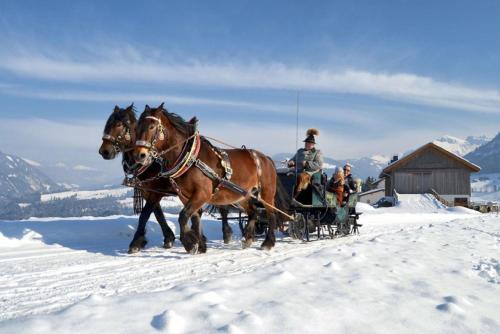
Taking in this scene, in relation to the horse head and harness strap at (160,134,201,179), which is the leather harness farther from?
the horse head

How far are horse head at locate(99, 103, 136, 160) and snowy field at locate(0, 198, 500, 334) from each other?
5.45 feet

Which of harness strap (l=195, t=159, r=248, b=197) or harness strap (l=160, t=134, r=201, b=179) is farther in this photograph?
harness strap (l=195, t=159, r=248, b=197)

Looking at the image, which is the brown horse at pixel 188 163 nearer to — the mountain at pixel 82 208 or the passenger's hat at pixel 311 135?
the mountain at pixel 82 208

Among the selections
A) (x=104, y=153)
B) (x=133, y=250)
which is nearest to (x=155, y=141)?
(x=104, y=153)

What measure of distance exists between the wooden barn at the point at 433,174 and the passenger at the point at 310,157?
31609mm

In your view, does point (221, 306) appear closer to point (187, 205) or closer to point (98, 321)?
point (98, 321)

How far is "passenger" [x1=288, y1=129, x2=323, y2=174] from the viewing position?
33.0 feet

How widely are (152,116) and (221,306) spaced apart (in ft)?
14.6

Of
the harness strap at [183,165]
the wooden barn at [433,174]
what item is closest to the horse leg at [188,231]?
the harness strap at [183,165]

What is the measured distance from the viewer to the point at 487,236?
342 inches

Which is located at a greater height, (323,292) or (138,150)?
(138,150)

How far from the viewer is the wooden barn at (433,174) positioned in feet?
130

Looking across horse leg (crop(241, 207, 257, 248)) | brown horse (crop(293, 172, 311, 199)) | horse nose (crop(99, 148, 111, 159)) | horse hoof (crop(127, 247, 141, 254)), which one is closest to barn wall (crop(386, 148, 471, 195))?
brown horse (crop(293, 172, 311, 199))

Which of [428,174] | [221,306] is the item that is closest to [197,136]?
[221,306]
